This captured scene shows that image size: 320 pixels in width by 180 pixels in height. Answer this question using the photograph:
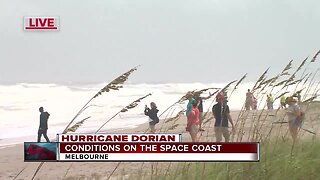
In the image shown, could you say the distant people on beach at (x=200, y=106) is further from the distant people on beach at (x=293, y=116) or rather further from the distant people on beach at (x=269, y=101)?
the distant people on beach at (x=293, y=116)

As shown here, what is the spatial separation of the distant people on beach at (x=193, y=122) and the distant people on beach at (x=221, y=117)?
16 centimetres

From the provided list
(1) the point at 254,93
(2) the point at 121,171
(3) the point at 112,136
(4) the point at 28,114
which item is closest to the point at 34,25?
(4) the point at 28,114

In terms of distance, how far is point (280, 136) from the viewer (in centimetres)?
344

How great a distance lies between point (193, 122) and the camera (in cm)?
332

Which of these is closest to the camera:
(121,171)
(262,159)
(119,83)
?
(119,83)

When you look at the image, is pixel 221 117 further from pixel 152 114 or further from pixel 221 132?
pixel 152 114

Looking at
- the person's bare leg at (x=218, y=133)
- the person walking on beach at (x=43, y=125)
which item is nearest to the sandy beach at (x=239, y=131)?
the person's bare leg at (x=218, y=133)

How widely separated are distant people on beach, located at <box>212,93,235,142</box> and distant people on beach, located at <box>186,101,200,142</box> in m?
0.16

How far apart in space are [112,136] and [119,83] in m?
0.55

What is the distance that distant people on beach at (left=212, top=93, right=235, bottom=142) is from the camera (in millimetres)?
3289

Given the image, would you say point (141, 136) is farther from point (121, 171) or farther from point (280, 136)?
point (280, 136)

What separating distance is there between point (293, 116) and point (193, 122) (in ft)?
2.90

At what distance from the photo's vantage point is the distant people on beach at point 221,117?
3289mm

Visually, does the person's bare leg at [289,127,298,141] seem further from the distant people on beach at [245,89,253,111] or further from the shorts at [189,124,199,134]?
the shorts at [189,124,199,134]
